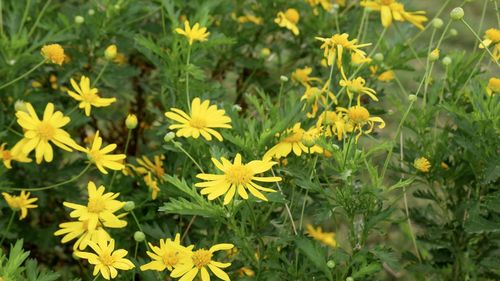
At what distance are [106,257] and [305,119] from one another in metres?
0.56

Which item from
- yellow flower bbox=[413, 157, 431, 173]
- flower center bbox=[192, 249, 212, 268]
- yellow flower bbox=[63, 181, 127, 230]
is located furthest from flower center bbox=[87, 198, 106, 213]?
yellow flower bbox=[413, 157, 431, 173]

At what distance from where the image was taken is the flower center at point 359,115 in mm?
1593

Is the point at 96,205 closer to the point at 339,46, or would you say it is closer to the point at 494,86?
the point at 339,46

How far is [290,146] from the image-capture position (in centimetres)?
166

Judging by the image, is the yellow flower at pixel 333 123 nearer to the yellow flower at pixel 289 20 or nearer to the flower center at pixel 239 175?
the flower center at pixel 239 175

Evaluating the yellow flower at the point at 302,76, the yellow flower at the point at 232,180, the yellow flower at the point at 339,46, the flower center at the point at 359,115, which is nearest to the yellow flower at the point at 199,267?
the yellow flower at the point at 232,180

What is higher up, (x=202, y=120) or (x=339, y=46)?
(x=339, y=46)

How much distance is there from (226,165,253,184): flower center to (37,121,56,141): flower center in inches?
15.6

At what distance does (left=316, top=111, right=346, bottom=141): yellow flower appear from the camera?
65.0 inches

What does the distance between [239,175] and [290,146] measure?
0.21 metres

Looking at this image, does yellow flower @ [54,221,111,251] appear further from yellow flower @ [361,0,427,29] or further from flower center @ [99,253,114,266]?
yellow flower @ [361,0,427,29]

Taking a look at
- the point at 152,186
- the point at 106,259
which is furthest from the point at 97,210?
the point at 152,186

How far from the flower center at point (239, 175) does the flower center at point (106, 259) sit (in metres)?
0.25

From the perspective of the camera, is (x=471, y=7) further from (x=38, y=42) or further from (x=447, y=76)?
(x=38, y=42)
